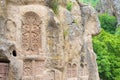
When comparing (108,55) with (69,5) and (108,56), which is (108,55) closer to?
(108,56)

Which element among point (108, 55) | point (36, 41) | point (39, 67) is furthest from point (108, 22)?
point (39, 67)

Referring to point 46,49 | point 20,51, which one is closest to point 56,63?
point 46,49

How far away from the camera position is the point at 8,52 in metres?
11.1

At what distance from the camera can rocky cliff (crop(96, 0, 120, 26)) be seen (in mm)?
37656

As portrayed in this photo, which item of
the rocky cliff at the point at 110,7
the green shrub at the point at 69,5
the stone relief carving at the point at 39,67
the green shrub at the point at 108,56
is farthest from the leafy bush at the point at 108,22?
the stone relief carving at the point at 39,67

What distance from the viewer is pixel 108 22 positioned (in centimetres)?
4100

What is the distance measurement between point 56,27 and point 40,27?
1.97ft

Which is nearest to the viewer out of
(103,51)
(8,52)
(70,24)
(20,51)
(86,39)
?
(8,52)

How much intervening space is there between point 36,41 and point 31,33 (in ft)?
1.15

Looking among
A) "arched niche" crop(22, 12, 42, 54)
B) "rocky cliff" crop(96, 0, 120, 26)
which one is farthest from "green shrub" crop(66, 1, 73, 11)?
"rocky cliff" crop(96, 0, 120, 26)

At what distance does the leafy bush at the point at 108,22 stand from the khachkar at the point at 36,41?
90.8 feet

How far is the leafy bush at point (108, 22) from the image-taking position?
134 feet

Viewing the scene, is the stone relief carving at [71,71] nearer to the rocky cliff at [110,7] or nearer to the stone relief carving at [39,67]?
the stone relief carving at [39,67]

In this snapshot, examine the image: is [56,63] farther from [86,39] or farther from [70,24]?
[86,39]
